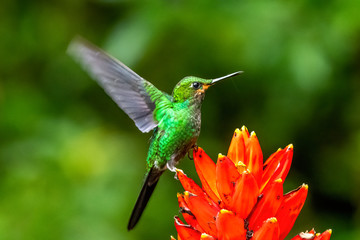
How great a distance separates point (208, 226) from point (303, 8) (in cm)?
239

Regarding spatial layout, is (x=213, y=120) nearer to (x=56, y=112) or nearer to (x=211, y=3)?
(x=211, y=3)

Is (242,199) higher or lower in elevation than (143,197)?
higher

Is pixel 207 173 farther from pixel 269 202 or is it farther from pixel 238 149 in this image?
pixel 269 202

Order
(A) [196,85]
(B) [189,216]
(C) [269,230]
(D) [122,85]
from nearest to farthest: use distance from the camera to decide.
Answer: (C) [269,230], (B) [189,216], (A) [196,85], (D) [122,85]

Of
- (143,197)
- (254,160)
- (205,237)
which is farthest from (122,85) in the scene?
(205,237)

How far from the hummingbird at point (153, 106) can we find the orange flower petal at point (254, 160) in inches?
→ 27.2

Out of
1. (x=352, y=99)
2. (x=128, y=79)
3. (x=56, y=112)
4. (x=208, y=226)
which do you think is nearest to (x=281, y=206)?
(x=208, y=226)

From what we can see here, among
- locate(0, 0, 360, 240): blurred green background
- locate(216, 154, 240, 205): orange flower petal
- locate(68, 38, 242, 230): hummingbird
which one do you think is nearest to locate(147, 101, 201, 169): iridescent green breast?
locate(68, 38, 242, 230): hummingbird

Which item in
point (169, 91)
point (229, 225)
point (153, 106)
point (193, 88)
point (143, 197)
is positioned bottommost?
point (143, 197)

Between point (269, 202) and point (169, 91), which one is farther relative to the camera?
point (169, 91)

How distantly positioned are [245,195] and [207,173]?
0.67 feet

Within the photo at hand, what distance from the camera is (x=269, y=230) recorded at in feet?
6.03

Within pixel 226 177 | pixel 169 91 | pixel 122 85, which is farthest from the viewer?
pixel 169 91

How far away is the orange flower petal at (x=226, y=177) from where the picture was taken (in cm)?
194
